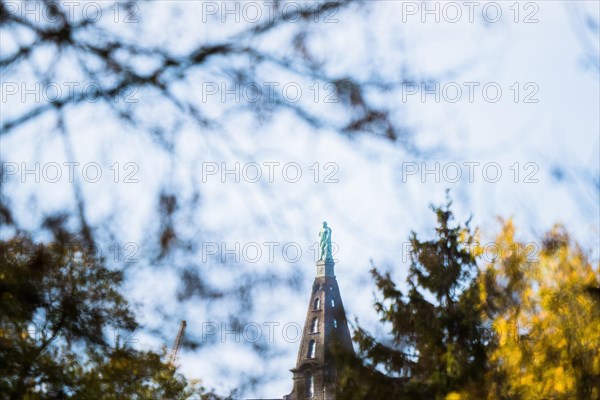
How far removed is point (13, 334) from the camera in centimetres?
822

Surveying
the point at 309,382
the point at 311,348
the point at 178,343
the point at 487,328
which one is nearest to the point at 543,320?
the point at 487,328

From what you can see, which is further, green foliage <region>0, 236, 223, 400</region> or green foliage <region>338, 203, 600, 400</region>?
green foliage <region>338, 203, 600, 400</region>

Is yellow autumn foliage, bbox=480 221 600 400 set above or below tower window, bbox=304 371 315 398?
below

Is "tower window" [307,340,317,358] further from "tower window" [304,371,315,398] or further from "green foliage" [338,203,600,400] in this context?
"green foliage" [338,203,600,400]

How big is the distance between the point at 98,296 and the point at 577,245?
13.2 metres

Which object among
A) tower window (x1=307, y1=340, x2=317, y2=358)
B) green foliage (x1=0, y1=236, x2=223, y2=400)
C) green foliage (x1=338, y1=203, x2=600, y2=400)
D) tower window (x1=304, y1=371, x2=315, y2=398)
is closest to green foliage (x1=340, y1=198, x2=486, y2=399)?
green foliage (x1=338, y1=203, x2=600, y2=400)

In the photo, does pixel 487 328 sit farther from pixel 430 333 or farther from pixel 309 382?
pixel 309 382

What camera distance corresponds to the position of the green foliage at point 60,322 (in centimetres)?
677

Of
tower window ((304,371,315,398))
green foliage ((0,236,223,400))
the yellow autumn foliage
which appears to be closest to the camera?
green foliage ((0,236,223,400))

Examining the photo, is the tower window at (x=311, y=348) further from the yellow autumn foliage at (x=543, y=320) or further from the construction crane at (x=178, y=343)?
the construction crane at (x=178, y=343)

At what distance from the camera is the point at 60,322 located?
7156 mm

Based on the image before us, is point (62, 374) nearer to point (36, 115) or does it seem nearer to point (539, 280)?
point (36, 115)

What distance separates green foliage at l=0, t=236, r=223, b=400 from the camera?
677cm

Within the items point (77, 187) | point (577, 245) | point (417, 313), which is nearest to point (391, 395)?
point (417, 313)
